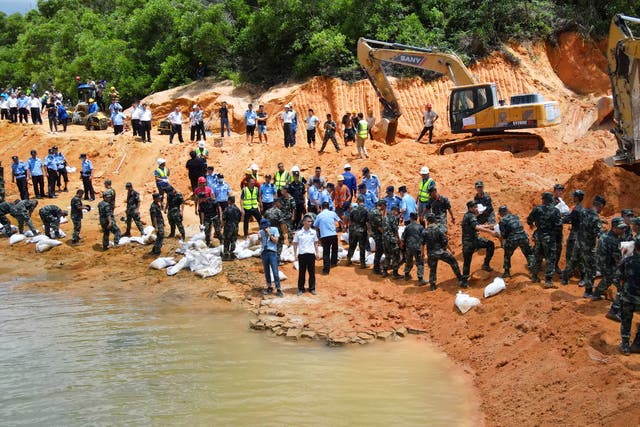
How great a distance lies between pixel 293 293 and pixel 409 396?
181 inches

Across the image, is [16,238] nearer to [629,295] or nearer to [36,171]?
[36,171]

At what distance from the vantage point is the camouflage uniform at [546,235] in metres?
11.7

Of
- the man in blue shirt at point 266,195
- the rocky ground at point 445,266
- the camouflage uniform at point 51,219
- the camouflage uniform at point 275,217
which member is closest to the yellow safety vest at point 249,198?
the man in blue shirt at point 266,195

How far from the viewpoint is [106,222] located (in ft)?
55.2

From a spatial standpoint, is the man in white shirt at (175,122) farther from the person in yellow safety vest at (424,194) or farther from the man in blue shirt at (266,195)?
the person in yellow safety vest at (424,194)

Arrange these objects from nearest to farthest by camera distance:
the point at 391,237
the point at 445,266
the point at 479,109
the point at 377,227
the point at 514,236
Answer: the point at 514,236 → the point at 391,237 → the point at 377,227 → the point at 445,266 → the point at 479,109

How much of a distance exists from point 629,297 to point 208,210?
9.89 m

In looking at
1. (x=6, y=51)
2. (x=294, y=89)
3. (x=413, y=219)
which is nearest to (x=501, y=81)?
(x=294, y=89)

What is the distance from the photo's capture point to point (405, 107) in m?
26.3

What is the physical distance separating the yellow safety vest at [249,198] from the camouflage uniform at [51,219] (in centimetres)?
554

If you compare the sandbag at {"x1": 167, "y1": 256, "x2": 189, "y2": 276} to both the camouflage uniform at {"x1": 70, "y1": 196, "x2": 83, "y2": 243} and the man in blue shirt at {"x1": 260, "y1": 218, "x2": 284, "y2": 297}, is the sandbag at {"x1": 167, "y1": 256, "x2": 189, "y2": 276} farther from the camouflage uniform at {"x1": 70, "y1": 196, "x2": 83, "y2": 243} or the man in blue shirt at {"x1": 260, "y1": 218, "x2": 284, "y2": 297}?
the camouflage uniform at {"x1": 70, "y1": 196, "x2": 83, "y2": 243}

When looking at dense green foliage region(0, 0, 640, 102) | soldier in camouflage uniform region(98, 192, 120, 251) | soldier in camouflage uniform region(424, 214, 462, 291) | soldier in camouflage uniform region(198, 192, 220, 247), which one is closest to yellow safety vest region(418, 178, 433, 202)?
soldier in camouflage uniform region(424, 214, 462, 291)

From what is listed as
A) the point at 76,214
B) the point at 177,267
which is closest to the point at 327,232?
the point at 177,267

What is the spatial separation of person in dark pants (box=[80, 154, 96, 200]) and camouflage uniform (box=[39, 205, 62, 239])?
2115 mm
